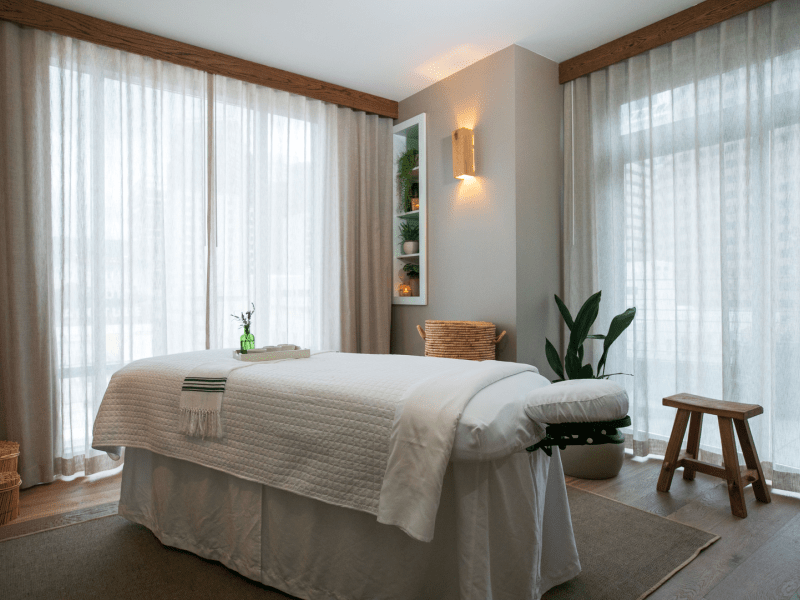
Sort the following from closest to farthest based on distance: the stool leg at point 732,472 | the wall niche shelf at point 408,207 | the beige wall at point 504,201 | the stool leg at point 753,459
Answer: the stool leg at point 732,472 < the stool leg at point 753,459 < the beige wall at point 504,201 < the wall niche shelf at point 408,207

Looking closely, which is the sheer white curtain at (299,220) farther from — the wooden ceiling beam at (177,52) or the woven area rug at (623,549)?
the woven area rug at (623,549)

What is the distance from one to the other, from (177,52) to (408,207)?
1.90 metres

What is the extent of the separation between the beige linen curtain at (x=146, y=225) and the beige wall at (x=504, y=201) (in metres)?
0.74

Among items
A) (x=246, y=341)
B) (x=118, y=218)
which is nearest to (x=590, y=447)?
(x=246, y=341)

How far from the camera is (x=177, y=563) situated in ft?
6.01

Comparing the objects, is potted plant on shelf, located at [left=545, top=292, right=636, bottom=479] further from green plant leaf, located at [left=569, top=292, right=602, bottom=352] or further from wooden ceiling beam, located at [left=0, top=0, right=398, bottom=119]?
wooden ceiling beam, located at [left=0, top=0, right=398, bottom=119]

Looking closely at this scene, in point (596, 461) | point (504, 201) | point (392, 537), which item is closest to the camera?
point (392, 537)

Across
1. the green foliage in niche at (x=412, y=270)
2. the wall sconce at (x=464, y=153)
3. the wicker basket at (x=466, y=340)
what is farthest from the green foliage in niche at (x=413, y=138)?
the wicker basket at (x=466, y=340)

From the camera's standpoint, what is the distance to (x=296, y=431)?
1.54 metres

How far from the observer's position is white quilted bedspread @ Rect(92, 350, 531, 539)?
1383 millimetres

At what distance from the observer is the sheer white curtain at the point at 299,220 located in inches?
135

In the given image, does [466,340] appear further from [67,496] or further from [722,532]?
[67,496]

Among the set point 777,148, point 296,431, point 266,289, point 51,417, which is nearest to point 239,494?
point 296,431

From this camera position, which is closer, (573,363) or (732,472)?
(732,472)
